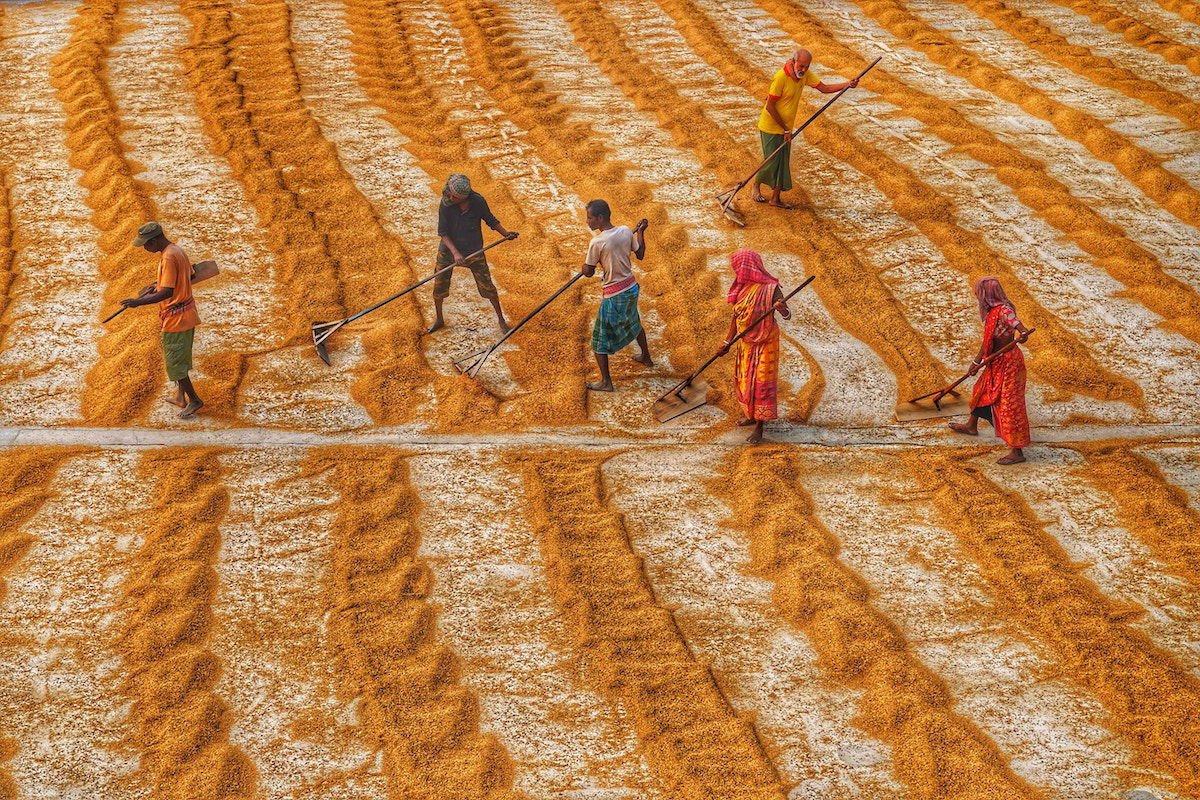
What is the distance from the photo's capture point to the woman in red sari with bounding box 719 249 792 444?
7.55 m

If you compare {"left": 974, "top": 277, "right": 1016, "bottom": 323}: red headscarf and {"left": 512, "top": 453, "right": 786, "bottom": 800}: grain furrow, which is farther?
{"left": 974, "top": 277, "right": 1016, "bottom": 323}: red headscarf

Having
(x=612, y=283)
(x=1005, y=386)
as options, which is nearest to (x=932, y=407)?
(x=1005, y=386)

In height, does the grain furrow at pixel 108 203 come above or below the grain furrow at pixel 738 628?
above

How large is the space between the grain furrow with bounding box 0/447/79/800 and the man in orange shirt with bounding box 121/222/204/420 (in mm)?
907

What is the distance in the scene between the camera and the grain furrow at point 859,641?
5324mm

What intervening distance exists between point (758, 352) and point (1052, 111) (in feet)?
21.9

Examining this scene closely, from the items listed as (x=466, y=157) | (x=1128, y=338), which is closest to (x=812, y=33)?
(x=466, y=157)

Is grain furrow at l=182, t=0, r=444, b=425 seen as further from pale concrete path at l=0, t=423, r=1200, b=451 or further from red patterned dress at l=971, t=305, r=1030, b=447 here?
red patterned dress at l=971, t=305, r=1030, b=447

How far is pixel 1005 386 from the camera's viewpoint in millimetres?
7418

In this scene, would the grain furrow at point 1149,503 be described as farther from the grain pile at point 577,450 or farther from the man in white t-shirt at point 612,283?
the man in white t-shirt at point 612,283

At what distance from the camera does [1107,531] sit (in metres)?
7.02

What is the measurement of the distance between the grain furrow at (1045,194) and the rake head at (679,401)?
3964 mm

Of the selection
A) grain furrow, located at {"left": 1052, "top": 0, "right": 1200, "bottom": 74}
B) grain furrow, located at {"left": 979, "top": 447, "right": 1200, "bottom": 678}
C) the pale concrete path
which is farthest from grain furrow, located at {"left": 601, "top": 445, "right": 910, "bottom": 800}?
grain furrow, located at {"left": 1052, "top": 0, "right": 1200, "bottom": 74}

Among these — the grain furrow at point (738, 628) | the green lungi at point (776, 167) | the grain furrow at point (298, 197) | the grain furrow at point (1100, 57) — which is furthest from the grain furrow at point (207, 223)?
the grain furrow at point (1100, 57)
